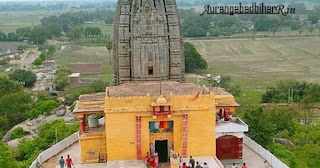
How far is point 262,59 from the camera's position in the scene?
84125 millimetres

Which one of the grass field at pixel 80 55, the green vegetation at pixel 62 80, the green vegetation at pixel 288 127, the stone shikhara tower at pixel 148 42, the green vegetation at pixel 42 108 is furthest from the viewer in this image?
the grass field at pixel 80 55

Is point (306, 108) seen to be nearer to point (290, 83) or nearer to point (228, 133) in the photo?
point (290, 83)

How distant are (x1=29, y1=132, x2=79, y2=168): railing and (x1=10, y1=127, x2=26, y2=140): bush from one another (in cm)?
1490

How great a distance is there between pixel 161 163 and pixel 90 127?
4276mm

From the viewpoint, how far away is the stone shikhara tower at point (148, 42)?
2408cm

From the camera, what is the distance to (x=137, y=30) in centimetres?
2409

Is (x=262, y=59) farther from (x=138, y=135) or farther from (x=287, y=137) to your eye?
(x=138, y=135)

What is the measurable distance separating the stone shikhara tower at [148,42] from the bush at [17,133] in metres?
16.0

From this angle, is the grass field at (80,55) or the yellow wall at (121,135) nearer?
the yellow wall at (121,135)

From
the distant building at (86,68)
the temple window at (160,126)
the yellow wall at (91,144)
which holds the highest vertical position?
the temple window at (160,126)

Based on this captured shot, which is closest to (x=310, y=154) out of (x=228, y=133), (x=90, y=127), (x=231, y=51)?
(x=228, y=133)

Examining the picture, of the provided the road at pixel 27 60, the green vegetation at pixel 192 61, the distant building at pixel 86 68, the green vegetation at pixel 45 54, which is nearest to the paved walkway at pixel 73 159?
the green vegetation at pixel 192 61

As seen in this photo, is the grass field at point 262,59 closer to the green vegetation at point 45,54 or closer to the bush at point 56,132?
the green vegetation at point 45,54

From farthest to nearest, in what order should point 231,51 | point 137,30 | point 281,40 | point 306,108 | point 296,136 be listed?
point 281,40 < point 231,51 < point 306,108 < point 296,136 < point 137,30
